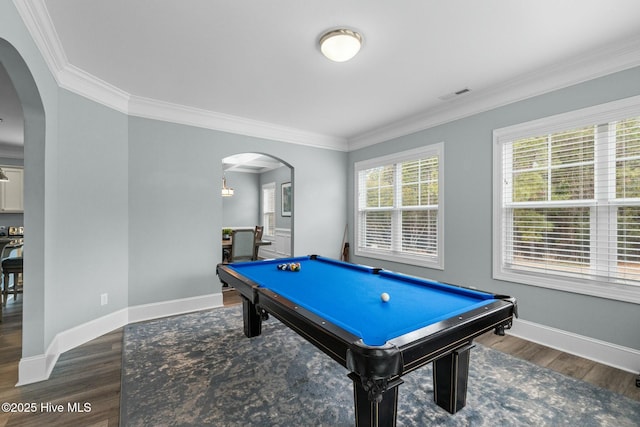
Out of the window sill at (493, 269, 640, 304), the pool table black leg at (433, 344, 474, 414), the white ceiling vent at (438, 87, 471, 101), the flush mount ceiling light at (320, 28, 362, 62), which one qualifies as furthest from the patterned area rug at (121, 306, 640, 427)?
the white ceiling vent at (438, 87, 471, 101)

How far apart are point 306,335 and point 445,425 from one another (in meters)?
1.04

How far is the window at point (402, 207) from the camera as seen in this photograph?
13.0ft

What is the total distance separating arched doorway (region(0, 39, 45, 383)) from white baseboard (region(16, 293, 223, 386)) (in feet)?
0.19

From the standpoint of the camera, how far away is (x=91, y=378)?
227cm

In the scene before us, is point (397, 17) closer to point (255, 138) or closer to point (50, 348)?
point (255, 138)

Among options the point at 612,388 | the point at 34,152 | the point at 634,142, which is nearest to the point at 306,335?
the point at 612,388

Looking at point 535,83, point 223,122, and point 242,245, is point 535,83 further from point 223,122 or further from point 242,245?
point 242,245

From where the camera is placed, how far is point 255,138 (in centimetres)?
438

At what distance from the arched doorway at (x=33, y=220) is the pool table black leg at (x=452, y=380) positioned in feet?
9.57

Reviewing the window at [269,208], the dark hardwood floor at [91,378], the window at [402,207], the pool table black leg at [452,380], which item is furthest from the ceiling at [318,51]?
the window at [269,208]

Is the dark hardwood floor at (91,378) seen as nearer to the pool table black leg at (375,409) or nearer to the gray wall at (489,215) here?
the gray wall at (489,215)

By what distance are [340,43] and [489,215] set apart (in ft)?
7.96

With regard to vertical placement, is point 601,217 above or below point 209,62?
below

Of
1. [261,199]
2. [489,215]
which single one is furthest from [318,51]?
[261,199]
